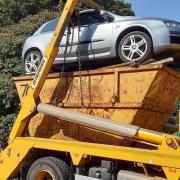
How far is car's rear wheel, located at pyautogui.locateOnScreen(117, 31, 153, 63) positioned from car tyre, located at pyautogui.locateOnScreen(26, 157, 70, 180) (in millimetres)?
2290

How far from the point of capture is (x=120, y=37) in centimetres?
820

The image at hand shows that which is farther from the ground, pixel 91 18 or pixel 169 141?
pixel 91 18

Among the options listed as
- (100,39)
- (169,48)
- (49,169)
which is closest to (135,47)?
(169,48)

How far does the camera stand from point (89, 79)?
7391 mm

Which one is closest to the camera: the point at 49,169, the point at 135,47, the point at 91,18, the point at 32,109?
the point at 49,169

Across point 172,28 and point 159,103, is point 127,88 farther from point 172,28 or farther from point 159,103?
point 172,28

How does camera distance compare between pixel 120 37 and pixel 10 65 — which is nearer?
pixel 120 37

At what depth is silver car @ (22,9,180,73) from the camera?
7.86 meters

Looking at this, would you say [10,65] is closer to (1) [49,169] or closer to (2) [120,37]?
(2) [120,37]

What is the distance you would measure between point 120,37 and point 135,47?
50cm

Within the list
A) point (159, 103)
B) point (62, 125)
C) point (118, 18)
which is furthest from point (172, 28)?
point (62, 125)

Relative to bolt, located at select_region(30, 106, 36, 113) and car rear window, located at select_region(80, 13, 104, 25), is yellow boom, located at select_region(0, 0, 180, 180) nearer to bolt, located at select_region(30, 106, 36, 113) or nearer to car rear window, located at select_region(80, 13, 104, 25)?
bolt, located at select_region(30, 106, 36, 113)

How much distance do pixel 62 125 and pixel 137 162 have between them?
212 cm

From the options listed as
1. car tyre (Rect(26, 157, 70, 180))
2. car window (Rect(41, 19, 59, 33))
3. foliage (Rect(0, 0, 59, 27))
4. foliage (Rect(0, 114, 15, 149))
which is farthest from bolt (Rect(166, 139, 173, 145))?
foliage (Rect(0, 0, 59, 27))
